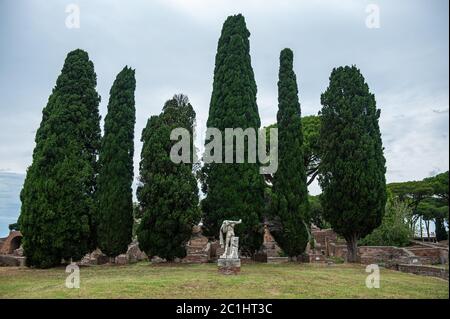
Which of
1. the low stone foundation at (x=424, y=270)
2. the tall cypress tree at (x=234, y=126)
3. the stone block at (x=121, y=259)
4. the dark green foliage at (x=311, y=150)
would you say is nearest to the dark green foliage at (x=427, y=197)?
the dark green foliage at (x=311, y=150)

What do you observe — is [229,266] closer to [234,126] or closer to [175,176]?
[175,176]

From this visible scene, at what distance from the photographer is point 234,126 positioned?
18.8m

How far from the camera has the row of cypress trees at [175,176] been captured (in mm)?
16891

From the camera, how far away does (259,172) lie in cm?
1866

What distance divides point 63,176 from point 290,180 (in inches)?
414

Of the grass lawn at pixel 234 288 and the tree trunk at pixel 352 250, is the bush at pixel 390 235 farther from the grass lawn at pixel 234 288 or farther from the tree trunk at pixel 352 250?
the grass lawn at pixel 234 288

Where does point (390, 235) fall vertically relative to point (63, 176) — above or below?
below

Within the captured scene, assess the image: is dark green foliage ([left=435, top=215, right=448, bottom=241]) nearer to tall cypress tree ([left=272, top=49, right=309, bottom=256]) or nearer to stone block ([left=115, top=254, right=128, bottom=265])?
tall cypress tree ([left=272, top=49, right=309, bottom=256])

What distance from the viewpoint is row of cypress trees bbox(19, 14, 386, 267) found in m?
16.9

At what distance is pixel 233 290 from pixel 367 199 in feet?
33.9

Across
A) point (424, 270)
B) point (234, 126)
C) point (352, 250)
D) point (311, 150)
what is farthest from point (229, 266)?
point (311, 150)

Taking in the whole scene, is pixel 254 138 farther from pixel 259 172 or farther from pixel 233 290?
pixel 233 290

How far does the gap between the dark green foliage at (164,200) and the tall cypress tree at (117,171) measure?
953mm

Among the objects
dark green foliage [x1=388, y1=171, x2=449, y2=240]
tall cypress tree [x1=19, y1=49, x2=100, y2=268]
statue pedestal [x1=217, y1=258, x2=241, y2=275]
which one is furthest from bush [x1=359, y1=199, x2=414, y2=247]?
tall cypress tree [x1=19, y1=49, x2=100, y2=268]
